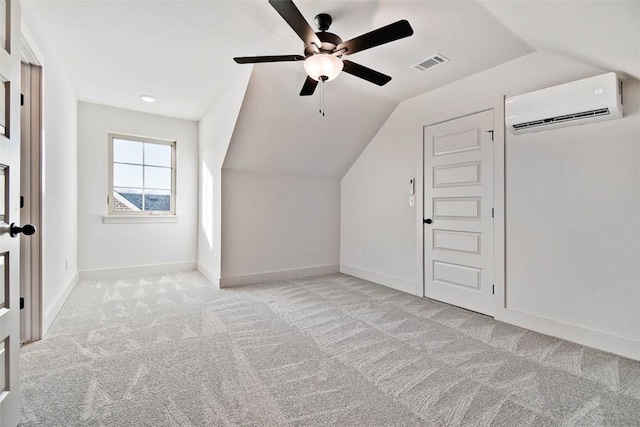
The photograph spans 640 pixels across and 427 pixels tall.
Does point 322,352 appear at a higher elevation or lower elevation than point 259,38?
lower

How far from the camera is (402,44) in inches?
102

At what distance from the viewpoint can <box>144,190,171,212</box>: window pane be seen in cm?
478

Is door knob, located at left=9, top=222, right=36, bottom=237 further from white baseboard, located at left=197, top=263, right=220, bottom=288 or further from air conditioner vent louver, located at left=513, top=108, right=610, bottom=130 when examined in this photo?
air conditioner vent louver, located at left=513, top=108, right=610, bottom=130

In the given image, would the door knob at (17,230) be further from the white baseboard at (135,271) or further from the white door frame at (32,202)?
the white baseboard at (135,271)

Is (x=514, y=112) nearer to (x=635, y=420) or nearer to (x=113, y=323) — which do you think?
(x=635, y=420)

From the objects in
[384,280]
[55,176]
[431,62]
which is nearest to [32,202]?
[55,176]

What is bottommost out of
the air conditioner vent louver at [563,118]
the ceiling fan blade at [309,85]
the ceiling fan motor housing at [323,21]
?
the air conditioner vent louver at [563,118]

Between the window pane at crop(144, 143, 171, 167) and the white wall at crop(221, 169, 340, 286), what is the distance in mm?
1520

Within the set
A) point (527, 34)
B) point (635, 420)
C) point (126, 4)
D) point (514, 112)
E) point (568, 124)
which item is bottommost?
point (635, 420)

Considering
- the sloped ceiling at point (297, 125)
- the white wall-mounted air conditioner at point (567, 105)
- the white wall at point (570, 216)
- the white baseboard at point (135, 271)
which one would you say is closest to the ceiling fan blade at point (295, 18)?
the sloped ceiling at point (297, 125)

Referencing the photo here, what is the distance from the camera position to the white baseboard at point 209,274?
13.4 ft

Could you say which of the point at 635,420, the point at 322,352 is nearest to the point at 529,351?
the point at 635,420

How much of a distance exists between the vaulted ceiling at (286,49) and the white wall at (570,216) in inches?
8.9

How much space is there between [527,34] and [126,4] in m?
3.00
